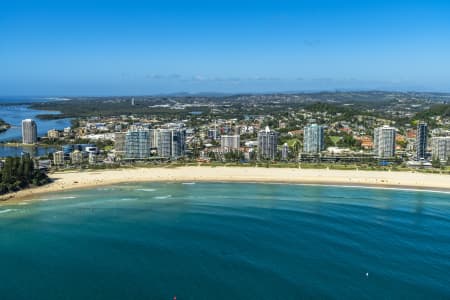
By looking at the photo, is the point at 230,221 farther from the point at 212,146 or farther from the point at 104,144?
the point at 104,144

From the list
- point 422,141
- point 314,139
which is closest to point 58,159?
point 314,139

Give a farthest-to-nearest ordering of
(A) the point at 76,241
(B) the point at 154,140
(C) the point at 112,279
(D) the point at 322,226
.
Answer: (B) the point at 154,140 < (D) the point at 322,226 < (A) the point at 76,241 < (C) the point at 112,279

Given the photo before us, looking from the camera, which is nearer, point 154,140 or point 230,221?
point 230,221

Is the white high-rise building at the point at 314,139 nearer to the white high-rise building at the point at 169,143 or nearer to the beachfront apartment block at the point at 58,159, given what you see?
the white high-rise building at the point at 169,143

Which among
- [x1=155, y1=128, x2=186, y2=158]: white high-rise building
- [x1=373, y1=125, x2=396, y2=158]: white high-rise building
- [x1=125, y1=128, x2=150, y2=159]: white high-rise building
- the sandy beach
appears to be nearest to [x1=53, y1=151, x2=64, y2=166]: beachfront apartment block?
the sandy beach

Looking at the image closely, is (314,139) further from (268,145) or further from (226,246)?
(226,246)

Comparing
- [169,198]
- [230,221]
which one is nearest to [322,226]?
[230,221]

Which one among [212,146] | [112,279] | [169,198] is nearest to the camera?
[112,279]

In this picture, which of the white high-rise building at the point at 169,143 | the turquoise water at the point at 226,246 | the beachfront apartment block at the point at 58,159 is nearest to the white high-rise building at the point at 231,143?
the white high-rise building at the point at 169,143
